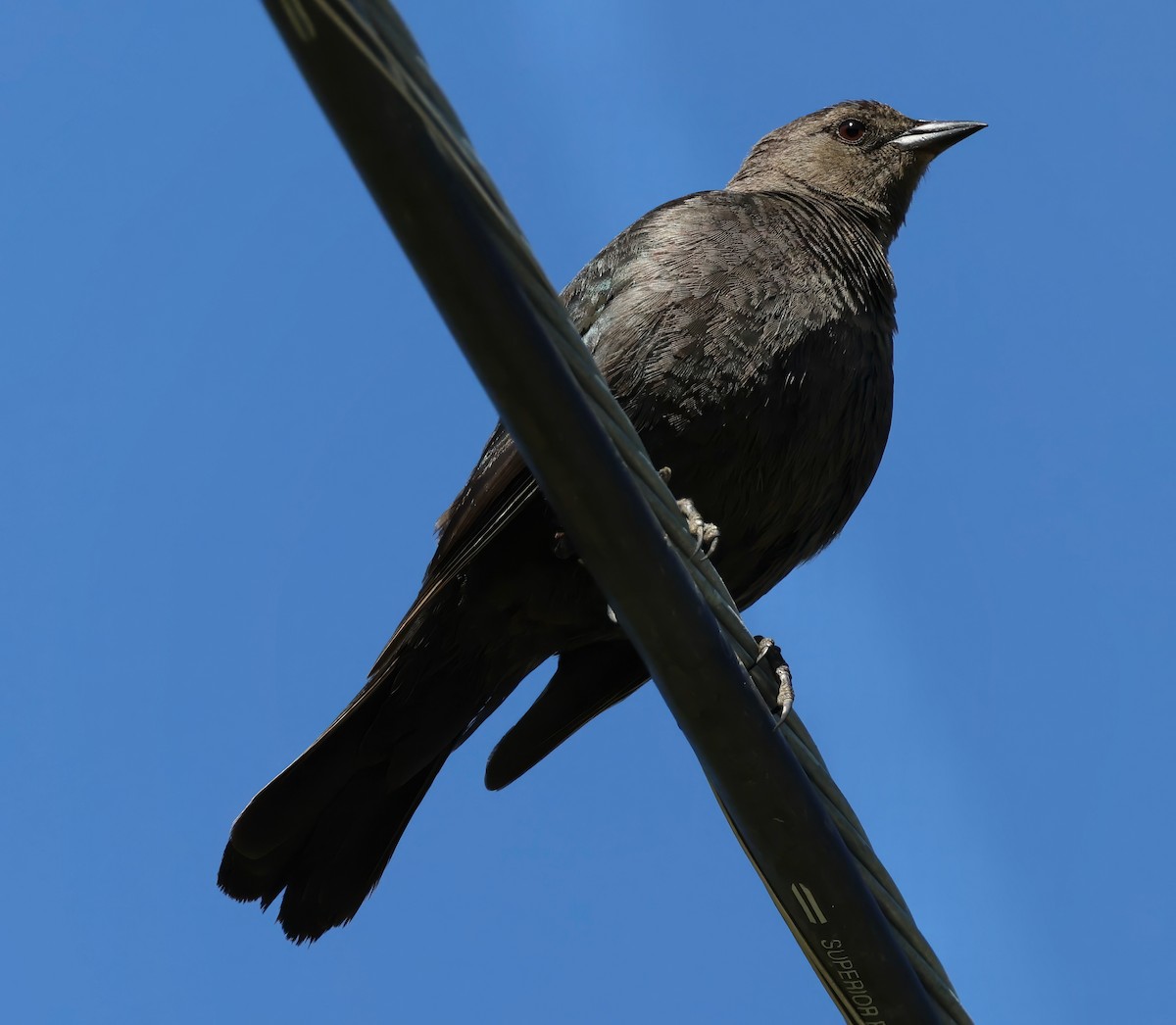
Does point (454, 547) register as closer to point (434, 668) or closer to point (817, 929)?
point (434, 668)

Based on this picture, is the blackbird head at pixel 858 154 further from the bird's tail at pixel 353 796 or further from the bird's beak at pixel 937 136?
the bird's tail at pixel 353 796

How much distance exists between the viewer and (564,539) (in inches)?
167

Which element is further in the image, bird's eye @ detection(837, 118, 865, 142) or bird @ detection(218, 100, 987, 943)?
bird's eye @ detection(837, 118, 865, 142)

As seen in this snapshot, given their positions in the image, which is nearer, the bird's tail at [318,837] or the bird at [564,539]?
the bird at [564,539]

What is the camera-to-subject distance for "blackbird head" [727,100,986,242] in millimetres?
5961

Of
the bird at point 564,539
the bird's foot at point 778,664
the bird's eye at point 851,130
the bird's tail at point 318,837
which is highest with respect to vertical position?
the bird's eye at point 851,130

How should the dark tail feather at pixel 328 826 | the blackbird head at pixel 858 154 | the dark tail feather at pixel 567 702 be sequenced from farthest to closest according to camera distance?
the blackbird head at pixel 858 154
the dark tail feather at pixel 567 702
the dark tail feather at pixel 328 826

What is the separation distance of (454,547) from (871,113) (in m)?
2.91

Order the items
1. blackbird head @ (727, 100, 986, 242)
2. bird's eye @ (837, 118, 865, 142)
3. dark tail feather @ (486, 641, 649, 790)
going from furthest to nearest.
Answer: bird's eye @ (837, 118, 865, 142)
blackbird head @ (727, 100, 986, 242)
dark tail feather @ (486, 641, 649, 790)

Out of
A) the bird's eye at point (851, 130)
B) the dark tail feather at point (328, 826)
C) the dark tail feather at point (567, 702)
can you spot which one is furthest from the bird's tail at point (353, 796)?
the bird's eye at point (851, 130)

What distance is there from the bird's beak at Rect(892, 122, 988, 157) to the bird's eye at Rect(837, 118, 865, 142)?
13 cm

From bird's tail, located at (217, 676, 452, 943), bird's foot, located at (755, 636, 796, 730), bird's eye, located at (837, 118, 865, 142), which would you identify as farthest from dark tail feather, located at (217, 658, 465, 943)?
bird's eye, located at (837, 118, 865, 142)

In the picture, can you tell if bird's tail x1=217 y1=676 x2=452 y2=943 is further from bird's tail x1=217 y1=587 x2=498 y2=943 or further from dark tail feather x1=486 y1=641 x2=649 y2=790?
dark tail feather x1=486 y1=641 x2=649 y2=790

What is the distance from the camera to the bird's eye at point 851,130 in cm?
617
